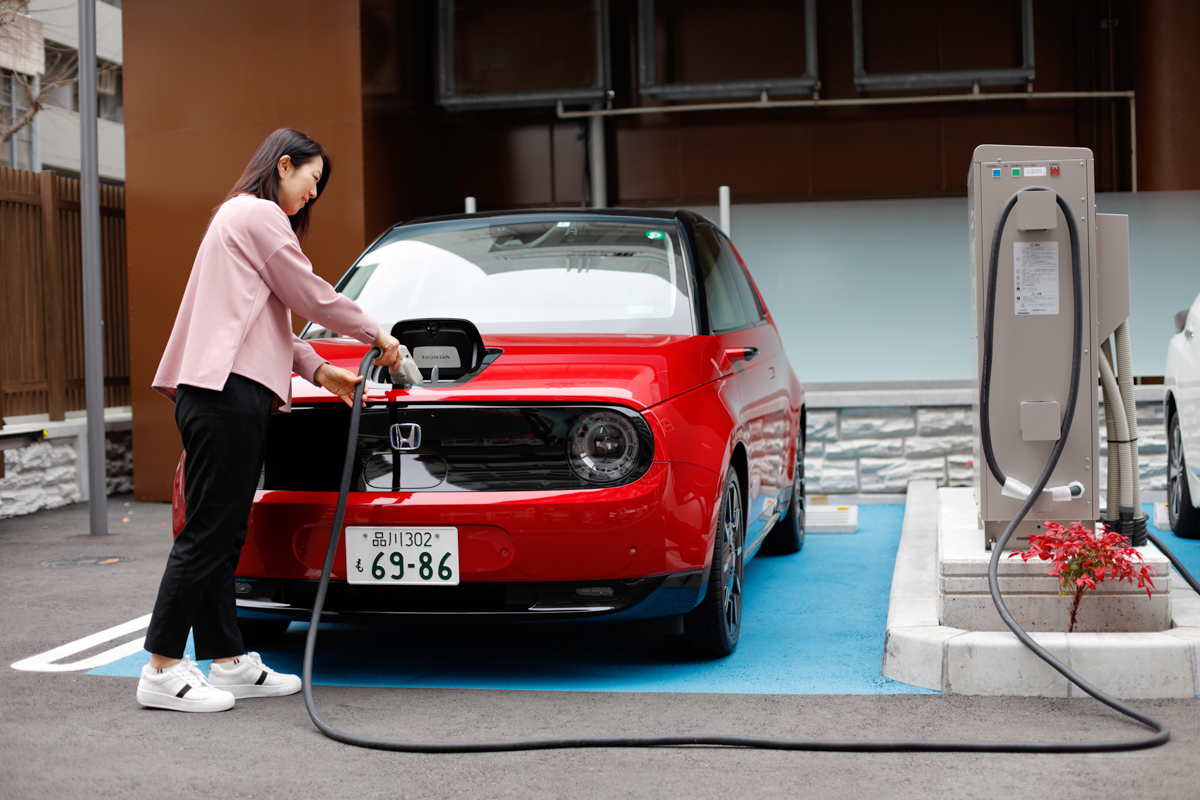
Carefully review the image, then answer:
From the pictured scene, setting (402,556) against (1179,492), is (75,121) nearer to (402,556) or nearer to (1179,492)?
(1179,492)

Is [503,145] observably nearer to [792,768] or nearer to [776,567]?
[776,567]

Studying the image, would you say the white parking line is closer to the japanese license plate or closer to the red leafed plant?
the japanese license plate

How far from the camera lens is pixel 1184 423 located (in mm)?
6066

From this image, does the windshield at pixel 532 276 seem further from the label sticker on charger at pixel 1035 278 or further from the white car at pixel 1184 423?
the white car at pixel 1184 423

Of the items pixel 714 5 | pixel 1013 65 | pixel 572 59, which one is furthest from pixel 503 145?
pixel 1013 65

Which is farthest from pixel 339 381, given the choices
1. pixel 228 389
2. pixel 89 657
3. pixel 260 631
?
pixel 89 657

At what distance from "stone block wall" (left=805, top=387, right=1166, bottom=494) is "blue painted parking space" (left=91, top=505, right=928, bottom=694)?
335 cm

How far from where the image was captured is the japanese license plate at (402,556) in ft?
11.7

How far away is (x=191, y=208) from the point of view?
8.95 metres

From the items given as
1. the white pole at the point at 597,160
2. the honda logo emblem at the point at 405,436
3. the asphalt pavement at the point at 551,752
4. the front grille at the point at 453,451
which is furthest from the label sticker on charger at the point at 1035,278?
the white pole at the point at 597,160

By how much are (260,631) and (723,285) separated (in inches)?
90.9

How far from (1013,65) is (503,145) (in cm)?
421

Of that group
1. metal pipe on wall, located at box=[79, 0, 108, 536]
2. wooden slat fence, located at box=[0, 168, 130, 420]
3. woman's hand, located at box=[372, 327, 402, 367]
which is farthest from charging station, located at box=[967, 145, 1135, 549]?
wooden slat fence, located at box=[0, 168, 130, 420]

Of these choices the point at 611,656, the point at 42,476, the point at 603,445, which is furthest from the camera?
the point at 42,476
